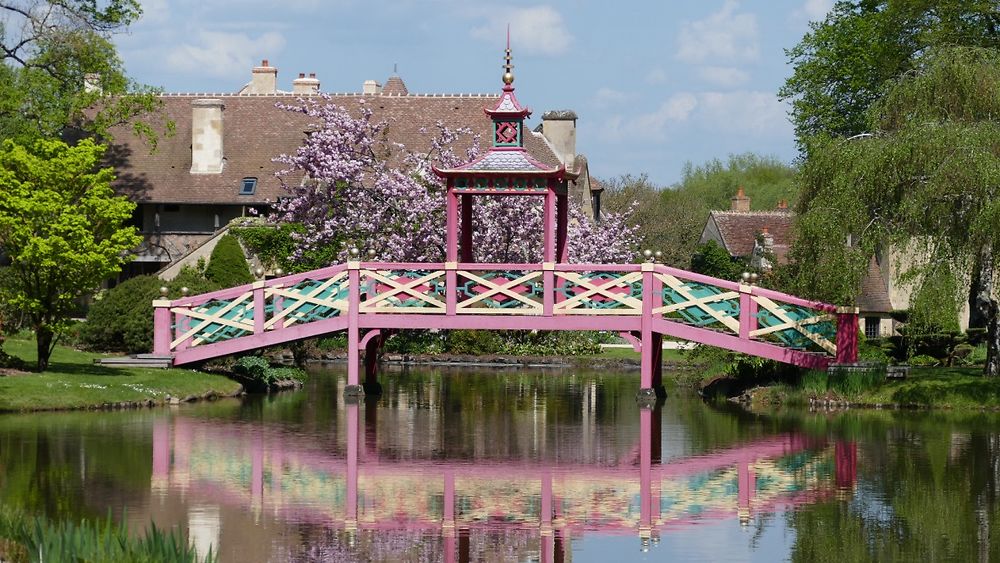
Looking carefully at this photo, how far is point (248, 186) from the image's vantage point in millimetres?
50531

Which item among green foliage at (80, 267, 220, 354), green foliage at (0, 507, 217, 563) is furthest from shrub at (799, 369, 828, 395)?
green foliage at (0, 507, 217, 563)

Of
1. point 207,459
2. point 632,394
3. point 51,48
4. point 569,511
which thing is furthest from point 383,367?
point 569,511

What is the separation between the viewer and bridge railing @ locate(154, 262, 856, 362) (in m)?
30.0

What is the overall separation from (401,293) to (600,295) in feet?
12.4

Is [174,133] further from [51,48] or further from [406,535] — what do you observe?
[406,535]

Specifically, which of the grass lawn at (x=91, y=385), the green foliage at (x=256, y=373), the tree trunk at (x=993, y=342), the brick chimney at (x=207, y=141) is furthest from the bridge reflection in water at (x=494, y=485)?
the brick chimney at (x=207, y=141)

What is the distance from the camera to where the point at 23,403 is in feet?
87.7

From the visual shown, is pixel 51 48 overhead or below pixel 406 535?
overhead

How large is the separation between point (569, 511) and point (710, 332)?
12.6 meters

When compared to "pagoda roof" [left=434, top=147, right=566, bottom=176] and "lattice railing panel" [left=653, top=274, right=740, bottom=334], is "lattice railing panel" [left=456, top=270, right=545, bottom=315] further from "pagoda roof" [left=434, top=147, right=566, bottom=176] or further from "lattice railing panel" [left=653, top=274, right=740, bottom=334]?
"lattice railing panel" [left=653, top=274, right=740, bottom=334]

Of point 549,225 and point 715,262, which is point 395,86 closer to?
point 715,262

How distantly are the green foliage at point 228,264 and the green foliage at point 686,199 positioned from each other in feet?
62.2

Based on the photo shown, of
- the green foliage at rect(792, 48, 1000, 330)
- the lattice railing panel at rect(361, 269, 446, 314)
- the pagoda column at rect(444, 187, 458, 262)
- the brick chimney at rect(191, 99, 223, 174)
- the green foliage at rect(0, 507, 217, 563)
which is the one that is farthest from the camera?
the brick chimney at rect(191, 99, 223, 174)

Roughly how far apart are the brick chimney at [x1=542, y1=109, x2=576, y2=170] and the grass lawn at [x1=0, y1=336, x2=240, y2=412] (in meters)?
25.0
